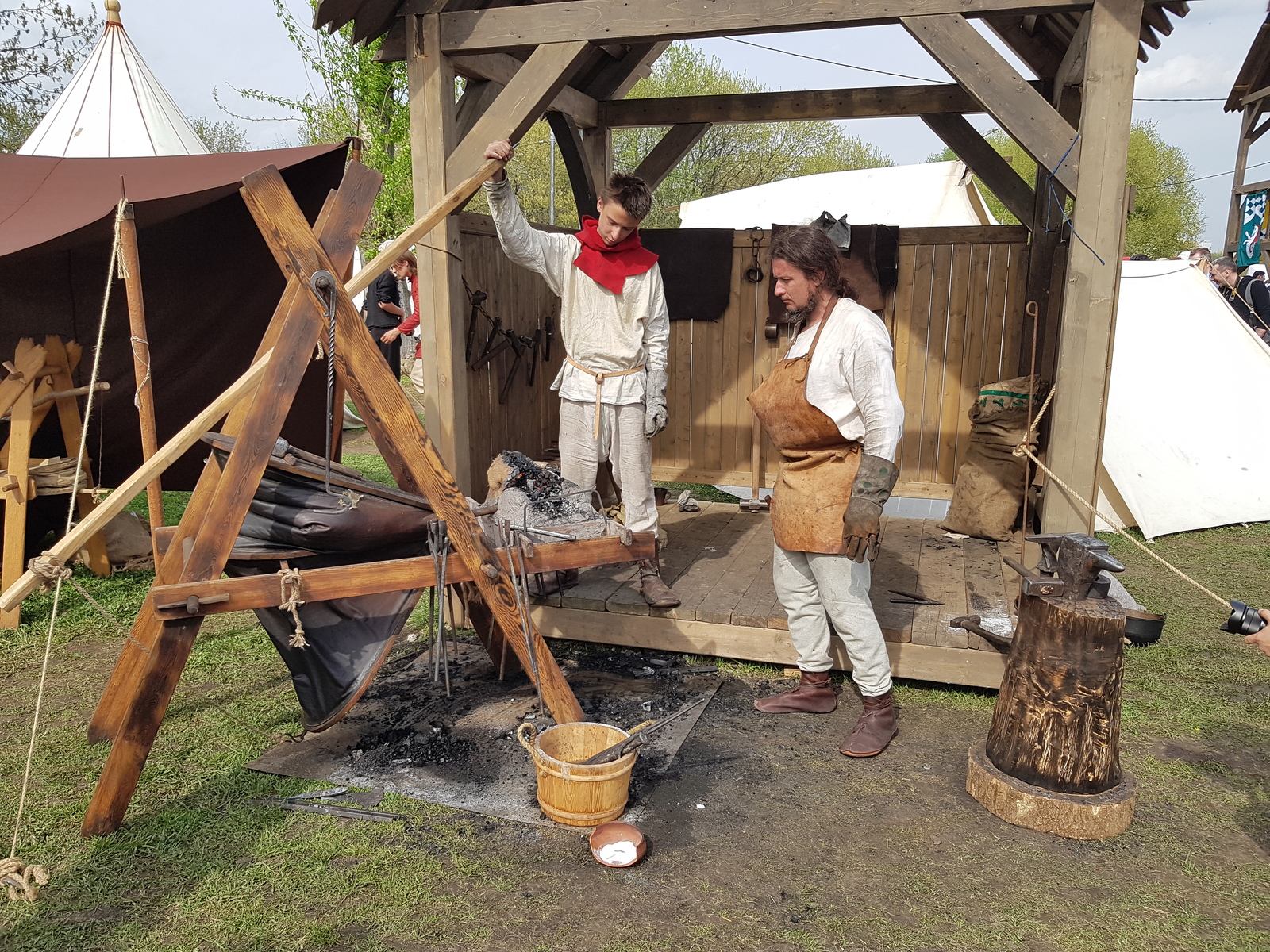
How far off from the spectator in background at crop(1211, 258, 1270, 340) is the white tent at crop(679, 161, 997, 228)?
349cm

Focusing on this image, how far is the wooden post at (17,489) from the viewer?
493 centimetres

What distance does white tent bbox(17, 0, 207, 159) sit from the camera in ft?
26.1

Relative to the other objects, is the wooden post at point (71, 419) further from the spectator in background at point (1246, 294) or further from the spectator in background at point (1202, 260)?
the spectator in background at point (1246, 294)

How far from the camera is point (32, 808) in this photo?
308 cm

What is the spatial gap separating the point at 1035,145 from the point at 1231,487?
178 inches

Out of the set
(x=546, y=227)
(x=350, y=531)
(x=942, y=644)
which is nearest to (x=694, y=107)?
(x=546, y=227)

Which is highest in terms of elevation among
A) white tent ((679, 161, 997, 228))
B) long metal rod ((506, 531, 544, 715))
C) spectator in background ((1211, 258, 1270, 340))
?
white tent ((679, 161, 997, 228))

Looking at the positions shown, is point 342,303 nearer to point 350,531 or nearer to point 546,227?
point 350,531

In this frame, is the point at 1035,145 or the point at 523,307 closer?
the point at 1035,145

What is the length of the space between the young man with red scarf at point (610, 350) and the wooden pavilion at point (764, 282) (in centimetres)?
51

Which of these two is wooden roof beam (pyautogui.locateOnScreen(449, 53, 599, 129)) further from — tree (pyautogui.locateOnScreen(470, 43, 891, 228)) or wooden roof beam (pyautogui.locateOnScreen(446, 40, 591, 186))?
tree (pyautogui.locateOnScreen(470, 43, 891, 228))

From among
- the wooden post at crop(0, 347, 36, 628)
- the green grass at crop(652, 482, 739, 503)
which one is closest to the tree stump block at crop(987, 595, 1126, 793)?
the green grass at crop(652, 482, 739, 503)

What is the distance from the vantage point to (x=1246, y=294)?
9.85 m

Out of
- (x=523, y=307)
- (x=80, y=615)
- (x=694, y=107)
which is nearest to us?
(x=80, y=615)
